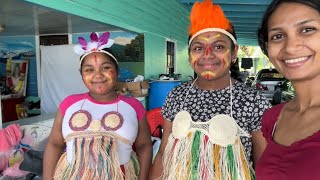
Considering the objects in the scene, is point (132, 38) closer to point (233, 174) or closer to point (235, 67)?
point (235, 67)

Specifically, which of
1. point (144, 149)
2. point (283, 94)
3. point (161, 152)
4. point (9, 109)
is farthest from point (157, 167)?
point (283, 94)

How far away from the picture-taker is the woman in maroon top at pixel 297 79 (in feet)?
3.34

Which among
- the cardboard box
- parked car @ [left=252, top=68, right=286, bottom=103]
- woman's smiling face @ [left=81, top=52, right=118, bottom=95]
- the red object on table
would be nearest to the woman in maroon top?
woman's smiling face @ [left=81, top=52, right=118, bottom=95]

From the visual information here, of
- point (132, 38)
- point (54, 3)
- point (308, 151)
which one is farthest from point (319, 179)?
point (132, 38)

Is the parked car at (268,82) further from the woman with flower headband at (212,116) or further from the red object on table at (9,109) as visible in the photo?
the woman with flower headband at (212,116)

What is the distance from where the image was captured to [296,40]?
106cm

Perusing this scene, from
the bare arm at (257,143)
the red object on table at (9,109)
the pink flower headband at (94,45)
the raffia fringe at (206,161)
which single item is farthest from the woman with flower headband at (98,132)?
the red object on table at (9,109)

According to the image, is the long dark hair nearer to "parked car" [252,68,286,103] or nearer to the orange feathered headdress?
the orange feathered headdress

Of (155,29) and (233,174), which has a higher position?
(155,29)

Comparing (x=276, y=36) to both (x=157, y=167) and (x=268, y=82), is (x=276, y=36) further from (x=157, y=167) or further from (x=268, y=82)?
(x=268, y=82)

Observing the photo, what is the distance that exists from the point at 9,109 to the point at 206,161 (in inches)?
264

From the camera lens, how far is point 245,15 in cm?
816

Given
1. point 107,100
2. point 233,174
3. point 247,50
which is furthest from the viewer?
point 247,50

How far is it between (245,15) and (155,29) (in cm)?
281
